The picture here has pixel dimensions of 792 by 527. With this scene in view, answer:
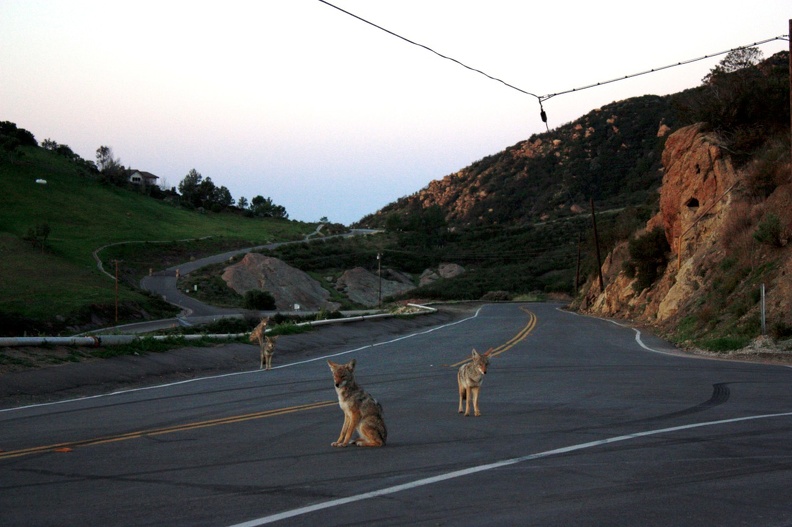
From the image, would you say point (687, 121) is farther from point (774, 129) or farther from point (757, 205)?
point (757, 205)

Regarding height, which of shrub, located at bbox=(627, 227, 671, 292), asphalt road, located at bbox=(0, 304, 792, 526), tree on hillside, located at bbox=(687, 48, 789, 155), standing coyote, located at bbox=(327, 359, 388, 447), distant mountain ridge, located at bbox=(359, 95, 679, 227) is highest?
distant mountain ridge, located at bbox=(359, 95, 679, 227)

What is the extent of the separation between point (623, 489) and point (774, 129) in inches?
1503

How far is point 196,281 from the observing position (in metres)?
88.2

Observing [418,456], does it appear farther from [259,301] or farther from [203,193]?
[203,193]

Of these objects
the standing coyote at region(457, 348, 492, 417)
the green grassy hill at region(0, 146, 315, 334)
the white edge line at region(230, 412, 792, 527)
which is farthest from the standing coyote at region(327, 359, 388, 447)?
the green grassy hill at region(0, 146, 315, 334)

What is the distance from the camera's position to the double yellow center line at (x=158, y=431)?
970cm

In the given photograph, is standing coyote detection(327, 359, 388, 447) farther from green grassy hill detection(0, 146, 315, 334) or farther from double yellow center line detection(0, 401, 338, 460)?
green grassy hill detection(0, 146, 315, 334)

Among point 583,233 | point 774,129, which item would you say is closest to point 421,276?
point 583,233

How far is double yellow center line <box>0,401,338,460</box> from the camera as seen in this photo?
9.70 meters

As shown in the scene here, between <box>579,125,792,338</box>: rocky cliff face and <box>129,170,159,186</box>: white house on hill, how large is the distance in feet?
433

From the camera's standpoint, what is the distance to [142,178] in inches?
6885

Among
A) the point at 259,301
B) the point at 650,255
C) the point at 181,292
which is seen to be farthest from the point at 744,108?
the point at 181,292

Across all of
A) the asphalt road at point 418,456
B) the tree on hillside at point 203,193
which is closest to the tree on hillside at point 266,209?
the tree on hillside at point 203,193

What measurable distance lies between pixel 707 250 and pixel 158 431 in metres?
31.8
